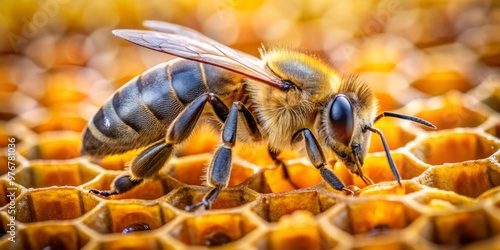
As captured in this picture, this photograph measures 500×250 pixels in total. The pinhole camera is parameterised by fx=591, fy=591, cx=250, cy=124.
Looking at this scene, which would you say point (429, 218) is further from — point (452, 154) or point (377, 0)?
point (377, 0)

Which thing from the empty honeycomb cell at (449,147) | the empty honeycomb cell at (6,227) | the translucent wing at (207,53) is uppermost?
the translucent wing at (207,53)

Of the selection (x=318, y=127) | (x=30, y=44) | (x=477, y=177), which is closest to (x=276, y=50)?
(x=318, y=127)

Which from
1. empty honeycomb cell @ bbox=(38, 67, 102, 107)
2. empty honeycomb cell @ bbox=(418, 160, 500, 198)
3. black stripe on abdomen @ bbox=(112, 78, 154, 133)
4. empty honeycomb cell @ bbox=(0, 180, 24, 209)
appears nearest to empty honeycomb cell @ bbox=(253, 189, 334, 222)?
empty honeycomb cell @ bbox=(418, 160, 500, 198)

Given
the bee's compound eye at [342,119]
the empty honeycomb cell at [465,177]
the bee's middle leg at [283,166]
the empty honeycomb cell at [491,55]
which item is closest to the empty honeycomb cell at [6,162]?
the bee's middle leg at [283,166]

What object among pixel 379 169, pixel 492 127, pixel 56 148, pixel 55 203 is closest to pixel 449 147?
pixel 492 127

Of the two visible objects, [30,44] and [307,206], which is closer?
[307,206]

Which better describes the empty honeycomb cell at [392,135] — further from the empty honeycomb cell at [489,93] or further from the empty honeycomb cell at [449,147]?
the empty honeycomb cell at [489,93]
